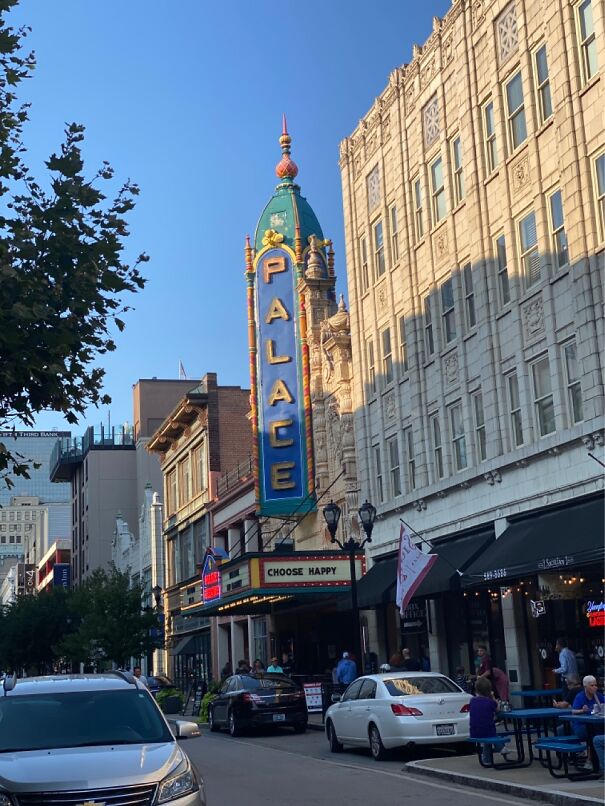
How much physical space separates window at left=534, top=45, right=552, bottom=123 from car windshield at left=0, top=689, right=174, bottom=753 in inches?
776

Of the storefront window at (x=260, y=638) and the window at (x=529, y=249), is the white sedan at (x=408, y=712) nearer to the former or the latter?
the window at (x=529, y=249)

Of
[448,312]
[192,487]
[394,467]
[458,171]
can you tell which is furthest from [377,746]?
[192,487]

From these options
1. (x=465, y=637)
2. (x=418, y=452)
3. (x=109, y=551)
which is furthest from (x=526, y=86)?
(x=109, y=551)

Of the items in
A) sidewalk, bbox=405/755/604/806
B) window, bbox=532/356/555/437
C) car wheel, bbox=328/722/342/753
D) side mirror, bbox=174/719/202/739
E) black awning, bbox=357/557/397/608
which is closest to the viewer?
side mirror, bbox=174/719/202/739

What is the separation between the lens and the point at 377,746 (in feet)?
64.3

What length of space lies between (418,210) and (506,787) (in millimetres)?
22133

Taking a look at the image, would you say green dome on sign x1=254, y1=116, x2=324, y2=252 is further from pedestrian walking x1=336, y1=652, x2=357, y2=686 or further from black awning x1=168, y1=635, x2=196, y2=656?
black awning x1=168, y1=635, x2=196, y2=656

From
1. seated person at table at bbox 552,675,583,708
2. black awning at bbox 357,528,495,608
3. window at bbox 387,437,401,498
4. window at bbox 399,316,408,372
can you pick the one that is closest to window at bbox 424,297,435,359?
window at bbox 399,316,408,372

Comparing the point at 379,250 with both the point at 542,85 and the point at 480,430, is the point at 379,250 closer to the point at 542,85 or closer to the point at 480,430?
the point at 480,430

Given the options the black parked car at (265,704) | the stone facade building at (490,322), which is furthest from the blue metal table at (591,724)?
the black parked car at (265,704)

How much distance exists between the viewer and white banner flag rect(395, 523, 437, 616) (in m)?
25.4

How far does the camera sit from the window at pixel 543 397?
84.7 ft

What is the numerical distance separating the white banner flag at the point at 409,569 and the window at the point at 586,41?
11118mm

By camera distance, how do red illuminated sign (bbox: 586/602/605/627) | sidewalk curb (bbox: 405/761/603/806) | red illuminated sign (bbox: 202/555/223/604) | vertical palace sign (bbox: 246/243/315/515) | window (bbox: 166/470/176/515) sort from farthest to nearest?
window (bbox: 166/470/176/515) < vertical palace sign (bbox: 246/243/315/515) < red illuminated sign (bbox: 202/555/223/604) < red illuminated sign (bbox: 586/602/605/627) < sidewalk curb (bbox: 405/761/603/806)
